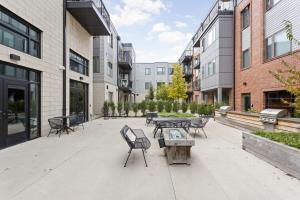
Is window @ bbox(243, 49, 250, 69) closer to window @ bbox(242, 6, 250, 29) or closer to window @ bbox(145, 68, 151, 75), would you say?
window @ bbox(242, 6, 250, 29)

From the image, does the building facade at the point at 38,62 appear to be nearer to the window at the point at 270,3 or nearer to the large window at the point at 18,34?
the large window at the point at 18,34

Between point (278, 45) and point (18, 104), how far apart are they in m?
13.0

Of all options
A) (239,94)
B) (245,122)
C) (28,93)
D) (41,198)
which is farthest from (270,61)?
(41,198)

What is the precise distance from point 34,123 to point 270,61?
41.7 ft

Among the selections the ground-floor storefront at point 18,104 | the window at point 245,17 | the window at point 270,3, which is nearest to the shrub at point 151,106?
the window at point 245,17

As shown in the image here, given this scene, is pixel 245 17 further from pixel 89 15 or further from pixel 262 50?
pixel 89 15

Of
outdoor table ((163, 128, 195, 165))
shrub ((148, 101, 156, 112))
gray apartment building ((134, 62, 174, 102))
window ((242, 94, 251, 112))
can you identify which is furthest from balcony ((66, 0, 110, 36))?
gray apartment building ((134, 62, 174, 102))

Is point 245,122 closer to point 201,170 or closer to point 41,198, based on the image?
point 201,170

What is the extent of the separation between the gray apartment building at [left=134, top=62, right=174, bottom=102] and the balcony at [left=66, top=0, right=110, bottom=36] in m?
33.9

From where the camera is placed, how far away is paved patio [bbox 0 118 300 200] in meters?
4.17

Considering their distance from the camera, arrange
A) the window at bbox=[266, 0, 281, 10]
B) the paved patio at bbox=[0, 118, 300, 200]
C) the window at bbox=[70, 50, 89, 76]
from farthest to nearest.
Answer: the window at bbox=[70, 50, 89, 76] < the window at bbox=[266, 0, 281, 10] < the paved patio at bbox=[0, 118, 300, 200]

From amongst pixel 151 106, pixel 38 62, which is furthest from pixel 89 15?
pixel 151 106

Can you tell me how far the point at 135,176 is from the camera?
5.10m

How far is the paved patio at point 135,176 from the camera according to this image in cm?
417
